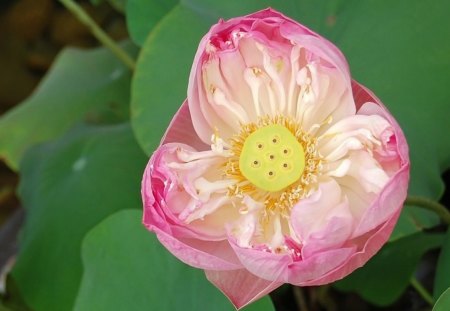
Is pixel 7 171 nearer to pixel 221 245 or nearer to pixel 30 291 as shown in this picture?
pixel 30 291

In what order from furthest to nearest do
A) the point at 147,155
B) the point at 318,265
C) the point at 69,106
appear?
the point at 69,106
the point at 147,155
the point at 318,265

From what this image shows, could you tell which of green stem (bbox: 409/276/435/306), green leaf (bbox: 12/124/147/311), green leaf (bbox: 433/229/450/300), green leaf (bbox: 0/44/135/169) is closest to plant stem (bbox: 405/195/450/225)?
green leaf (bbox: 433/229/450/300)

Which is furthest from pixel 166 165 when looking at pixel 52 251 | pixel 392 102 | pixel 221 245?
pixel 52 251

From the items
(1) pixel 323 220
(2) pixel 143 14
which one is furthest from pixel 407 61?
(2) pixel 143 14

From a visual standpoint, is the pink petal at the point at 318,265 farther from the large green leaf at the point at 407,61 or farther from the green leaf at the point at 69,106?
the green leaf at the point at 69,106

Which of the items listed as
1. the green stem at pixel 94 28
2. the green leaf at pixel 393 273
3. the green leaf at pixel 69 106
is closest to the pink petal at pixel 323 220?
the green leaf at pixel 393 273

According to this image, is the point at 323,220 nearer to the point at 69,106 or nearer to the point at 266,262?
the point at 266,262
